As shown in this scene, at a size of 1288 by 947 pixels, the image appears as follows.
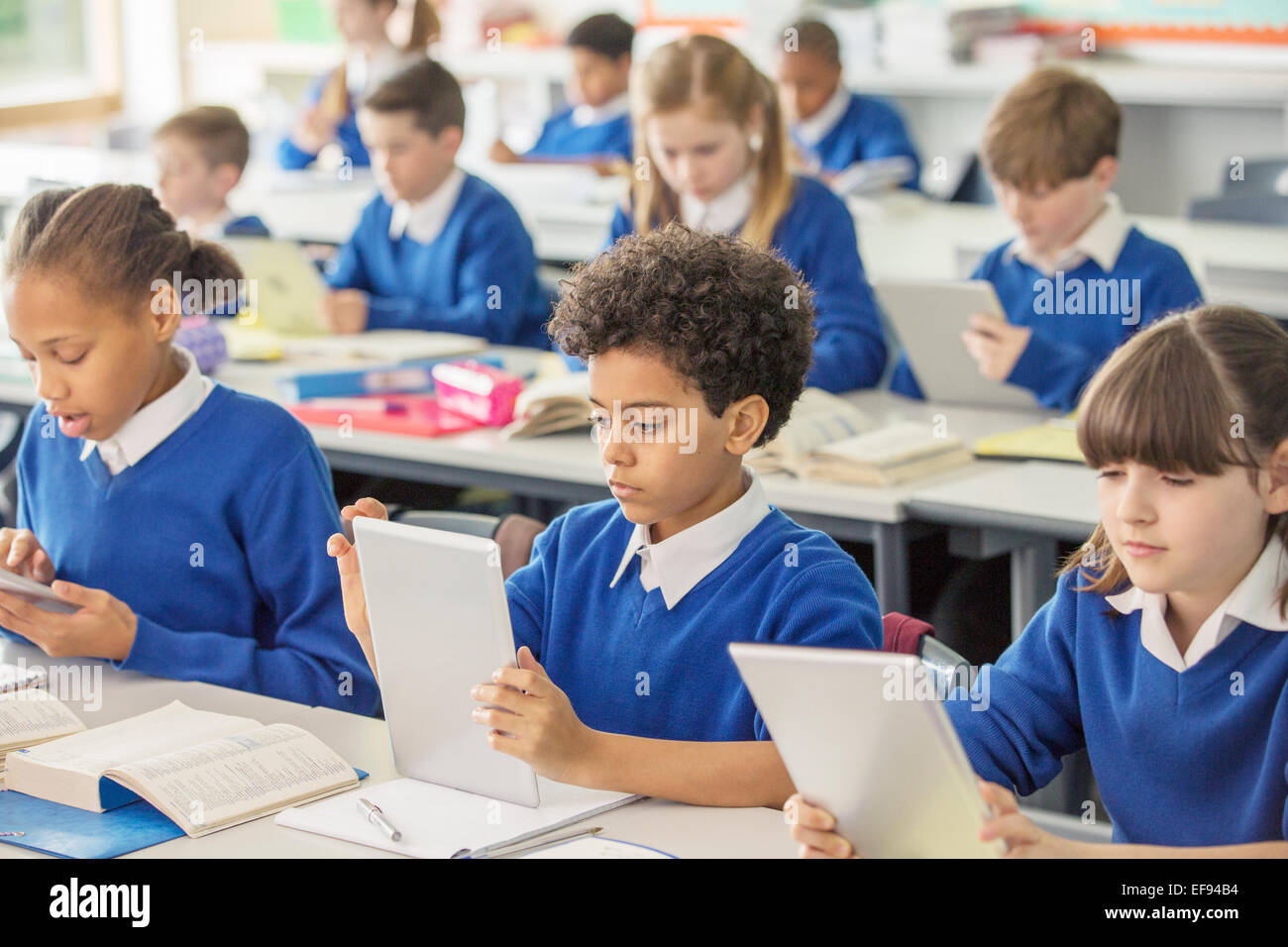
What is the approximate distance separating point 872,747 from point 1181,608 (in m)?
0.47

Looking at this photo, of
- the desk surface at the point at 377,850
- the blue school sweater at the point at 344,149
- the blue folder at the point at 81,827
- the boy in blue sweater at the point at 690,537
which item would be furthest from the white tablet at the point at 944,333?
the blue school sweater at the point at 344,149

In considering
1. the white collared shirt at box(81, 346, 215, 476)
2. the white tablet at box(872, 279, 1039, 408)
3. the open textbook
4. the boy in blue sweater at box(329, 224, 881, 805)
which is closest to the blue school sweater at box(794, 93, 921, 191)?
the white tablet at box(872, 279, 1039, 408)

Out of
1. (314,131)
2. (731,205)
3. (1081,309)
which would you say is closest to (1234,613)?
(1081,309)

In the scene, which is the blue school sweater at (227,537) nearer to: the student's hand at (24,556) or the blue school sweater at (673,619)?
the student's hand at (24,556)

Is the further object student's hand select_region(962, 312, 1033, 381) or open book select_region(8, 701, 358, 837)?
student's hand select_region(962, 312, 1033, 381)

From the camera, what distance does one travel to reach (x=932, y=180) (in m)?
5.77

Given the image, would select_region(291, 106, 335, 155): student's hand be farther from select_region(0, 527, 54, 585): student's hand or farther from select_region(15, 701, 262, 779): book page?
select_region(15, 701, 262, 779): book page

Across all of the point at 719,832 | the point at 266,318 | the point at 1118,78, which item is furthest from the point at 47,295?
the point at 1118,78

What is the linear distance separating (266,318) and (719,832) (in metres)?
2.53

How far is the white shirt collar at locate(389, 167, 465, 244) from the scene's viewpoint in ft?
12.6

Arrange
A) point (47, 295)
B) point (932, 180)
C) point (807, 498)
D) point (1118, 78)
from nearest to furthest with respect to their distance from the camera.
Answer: point (47, 295) → point (807, 498) → point (1118, 78) → point (932, 180)

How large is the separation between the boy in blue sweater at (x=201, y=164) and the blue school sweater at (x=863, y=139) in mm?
2121
